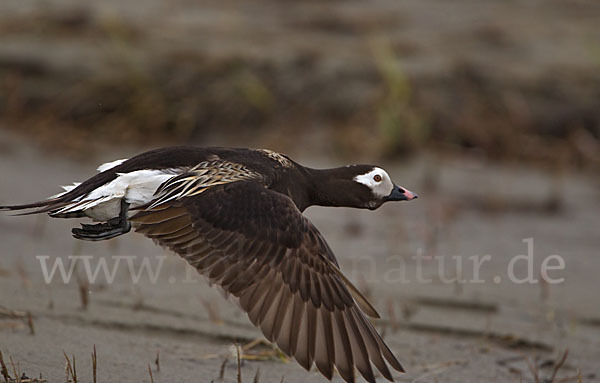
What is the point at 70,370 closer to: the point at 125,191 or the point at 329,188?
the point at 125,191

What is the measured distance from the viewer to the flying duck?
4.14 metres

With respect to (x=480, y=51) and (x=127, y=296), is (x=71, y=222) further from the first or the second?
(x=480, y=51)

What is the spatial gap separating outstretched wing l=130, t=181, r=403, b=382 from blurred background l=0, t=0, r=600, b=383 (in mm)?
637

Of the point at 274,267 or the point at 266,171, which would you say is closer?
the point at 274,267

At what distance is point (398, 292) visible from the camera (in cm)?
627

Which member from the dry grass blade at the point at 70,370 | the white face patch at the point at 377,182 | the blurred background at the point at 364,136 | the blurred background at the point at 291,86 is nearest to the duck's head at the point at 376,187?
the white face patch at the point at 377,182

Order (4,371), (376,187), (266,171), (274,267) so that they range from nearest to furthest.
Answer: (4,371) → (274,267) → (266,171) → (376,187)

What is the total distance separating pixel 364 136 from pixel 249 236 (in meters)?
4.90

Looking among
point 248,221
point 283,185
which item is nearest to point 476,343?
point 283,185

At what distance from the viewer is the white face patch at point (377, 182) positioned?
5.32 meters

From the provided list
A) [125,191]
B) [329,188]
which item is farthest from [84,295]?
[329,188]

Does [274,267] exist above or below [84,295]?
above

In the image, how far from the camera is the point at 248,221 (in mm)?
4398

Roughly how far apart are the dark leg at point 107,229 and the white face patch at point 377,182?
4.12 feet
